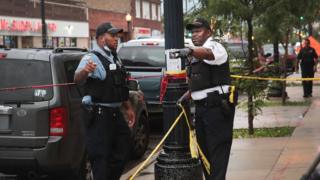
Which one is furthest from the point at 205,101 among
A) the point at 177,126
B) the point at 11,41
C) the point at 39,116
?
the point at 11,41

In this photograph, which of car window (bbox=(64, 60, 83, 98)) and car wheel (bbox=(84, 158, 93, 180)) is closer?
car window (bbox=(64, 60, 83, 98))

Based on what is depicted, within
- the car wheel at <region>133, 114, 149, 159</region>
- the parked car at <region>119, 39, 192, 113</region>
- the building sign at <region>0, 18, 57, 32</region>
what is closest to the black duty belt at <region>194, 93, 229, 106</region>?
the car wheel at <region>133, 114, 149, 159</region>

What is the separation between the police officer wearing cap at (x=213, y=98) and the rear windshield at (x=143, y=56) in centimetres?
700

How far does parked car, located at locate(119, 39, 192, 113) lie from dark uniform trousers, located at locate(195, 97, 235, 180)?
6.08 m

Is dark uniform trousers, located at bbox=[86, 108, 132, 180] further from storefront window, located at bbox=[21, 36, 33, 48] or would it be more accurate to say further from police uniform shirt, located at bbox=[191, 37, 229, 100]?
storefront window, located at bbox=[21, 36, 33, 48]

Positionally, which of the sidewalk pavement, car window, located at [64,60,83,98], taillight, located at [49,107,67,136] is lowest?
the sidewalk pavement

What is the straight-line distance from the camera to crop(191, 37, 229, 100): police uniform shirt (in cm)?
586

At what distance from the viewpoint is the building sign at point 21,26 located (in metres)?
36.9

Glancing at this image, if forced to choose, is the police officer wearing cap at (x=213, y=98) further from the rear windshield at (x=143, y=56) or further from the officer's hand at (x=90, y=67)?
the rear windshield at (x=143, y=56)

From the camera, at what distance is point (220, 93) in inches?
236

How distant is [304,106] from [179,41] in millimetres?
9556

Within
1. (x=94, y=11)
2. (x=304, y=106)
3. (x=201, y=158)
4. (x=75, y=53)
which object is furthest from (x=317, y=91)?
(x=94, y=11)

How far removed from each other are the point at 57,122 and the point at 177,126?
148 centimetres

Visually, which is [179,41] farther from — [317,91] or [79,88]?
[317,91]
